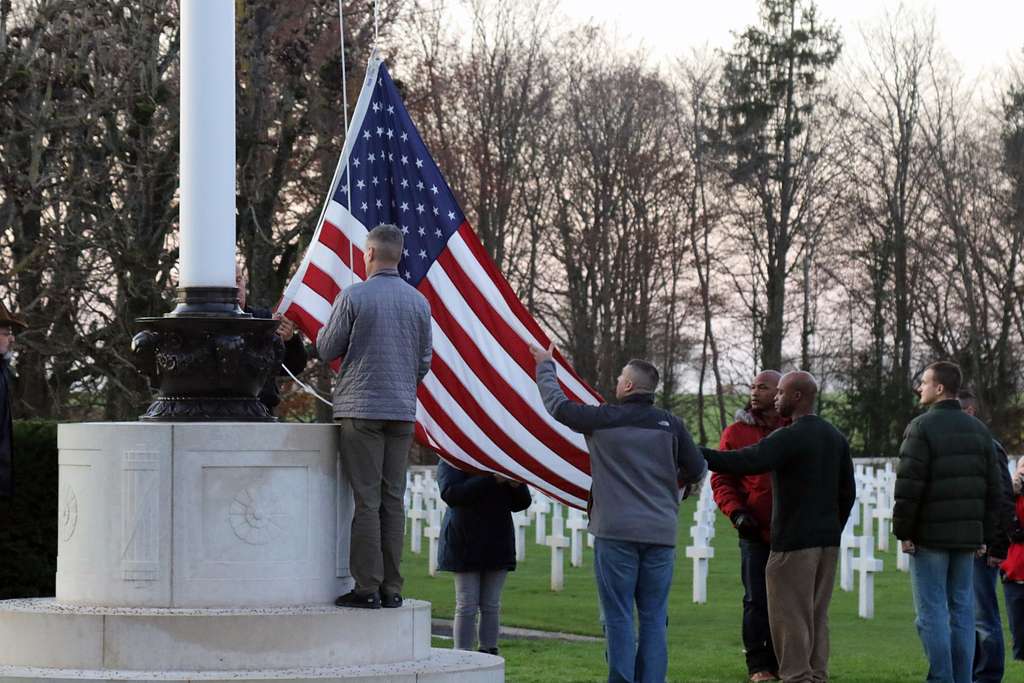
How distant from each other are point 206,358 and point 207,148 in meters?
1.02

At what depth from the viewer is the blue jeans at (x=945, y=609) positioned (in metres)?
9.26

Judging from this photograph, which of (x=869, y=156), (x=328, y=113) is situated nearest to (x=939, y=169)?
(x=869, y=156)

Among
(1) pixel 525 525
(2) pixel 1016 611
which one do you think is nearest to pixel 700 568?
(2) pixel 1016 611

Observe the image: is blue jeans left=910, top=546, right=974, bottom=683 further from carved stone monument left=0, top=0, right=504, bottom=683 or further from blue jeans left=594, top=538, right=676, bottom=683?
carved stone monument left=0, top=0, right=504, bottom=683

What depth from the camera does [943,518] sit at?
9.27 meters

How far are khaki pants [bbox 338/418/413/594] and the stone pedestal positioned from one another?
0.18m

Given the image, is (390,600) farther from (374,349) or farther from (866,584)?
(866,584)

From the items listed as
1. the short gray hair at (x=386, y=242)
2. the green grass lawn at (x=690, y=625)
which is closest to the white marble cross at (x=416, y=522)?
the green grass lawn at (x=690, y=625)

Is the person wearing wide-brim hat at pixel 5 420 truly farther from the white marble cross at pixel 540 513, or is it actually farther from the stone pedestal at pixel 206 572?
the white marble cross at pixel 540 513

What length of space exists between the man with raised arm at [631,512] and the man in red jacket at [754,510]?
3.91ft

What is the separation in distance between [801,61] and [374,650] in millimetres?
38465

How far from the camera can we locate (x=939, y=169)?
135 ft

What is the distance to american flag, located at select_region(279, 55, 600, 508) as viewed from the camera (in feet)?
32.1

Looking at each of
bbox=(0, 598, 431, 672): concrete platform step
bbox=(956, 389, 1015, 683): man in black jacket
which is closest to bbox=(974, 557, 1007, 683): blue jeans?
bbox=(956, 389, 1015, 683): man in black jacket
